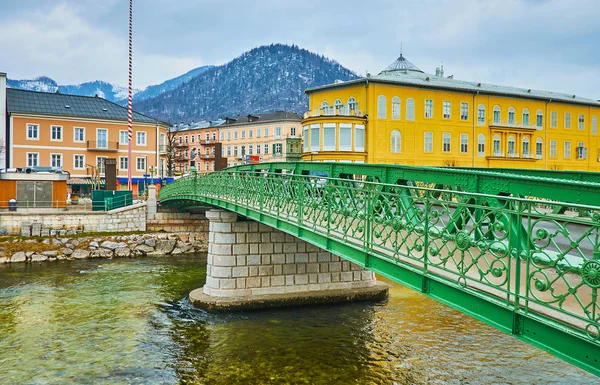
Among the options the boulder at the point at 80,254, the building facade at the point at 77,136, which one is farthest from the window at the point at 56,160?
the boulder at the point at 80,254

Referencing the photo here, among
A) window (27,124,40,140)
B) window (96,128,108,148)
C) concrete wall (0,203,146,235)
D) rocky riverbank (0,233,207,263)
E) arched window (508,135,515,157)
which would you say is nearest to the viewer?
rocky riverbank (0,233,207,263)

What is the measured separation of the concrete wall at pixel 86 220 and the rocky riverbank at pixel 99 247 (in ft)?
5.50

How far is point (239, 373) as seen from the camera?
495 inches

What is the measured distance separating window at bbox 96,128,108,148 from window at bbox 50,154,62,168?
3.39 m

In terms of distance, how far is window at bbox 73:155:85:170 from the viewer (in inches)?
1867

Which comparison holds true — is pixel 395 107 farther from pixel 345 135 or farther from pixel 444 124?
pixel 444 124

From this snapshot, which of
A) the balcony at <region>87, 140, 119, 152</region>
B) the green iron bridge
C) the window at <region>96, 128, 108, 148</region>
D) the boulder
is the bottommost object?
the boulder

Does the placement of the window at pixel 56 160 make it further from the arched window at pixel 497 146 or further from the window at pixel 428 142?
the arched window at pixel 497 146

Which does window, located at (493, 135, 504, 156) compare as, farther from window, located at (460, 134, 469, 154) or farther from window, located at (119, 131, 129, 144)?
window, located at (119, 131, 129, 144)

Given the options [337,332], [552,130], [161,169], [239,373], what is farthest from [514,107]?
[239,373]

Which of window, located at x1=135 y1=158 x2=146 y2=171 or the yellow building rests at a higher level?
the yellow building

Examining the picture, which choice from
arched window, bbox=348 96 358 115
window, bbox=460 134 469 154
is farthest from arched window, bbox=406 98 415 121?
window, bbox=460 134 469 154

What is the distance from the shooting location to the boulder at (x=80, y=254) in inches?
1114

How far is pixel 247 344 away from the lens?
48.0ft
